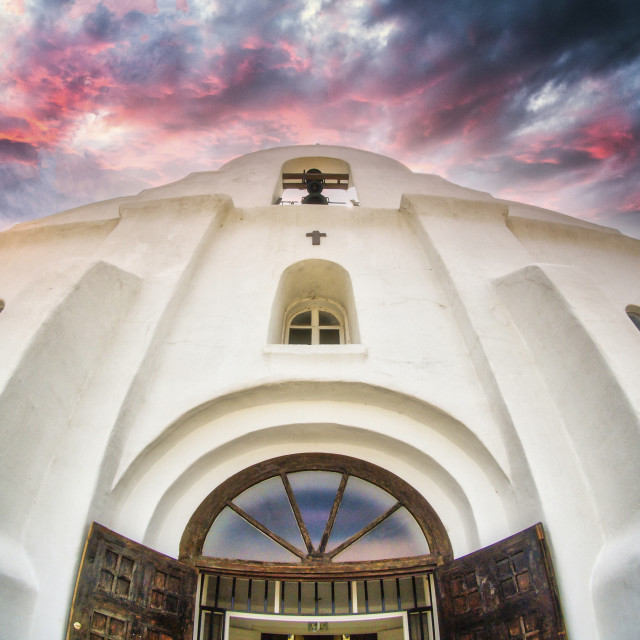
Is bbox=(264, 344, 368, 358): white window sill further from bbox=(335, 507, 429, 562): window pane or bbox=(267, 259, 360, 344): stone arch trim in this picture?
bbox=(335, 507, 429, 562): window pane

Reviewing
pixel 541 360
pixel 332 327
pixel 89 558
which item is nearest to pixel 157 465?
pixel 89 558

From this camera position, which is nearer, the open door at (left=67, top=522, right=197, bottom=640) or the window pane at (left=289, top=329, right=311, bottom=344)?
the open door at (left=67, top=522, right=197, bottom=640)

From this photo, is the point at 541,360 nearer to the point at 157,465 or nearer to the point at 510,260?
the point at 510,260

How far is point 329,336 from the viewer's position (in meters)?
6.96

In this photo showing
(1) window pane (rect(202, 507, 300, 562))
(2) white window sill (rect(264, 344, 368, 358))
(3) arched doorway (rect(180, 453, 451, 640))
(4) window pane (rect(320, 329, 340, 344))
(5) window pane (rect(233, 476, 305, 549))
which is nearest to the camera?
(3) arched doorway (rect(180, 453, 451, 640))

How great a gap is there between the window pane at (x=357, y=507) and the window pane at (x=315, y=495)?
0.41 feet

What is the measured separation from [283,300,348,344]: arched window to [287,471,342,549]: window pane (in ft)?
6.66

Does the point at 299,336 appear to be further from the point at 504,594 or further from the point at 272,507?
the point at 504,594

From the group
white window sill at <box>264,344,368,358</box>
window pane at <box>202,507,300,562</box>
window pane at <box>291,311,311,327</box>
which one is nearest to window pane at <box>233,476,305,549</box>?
window pane at <box>202,507,300,562</box>

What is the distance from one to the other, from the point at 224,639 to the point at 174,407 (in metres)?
2.16

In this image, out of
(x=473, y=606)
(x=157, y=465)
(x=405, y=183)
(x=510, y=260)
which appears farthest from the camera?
(x=405, y=183)

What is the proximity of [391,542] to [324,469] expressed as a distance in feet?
3.17

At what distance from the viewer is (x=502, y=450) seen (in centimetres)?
455

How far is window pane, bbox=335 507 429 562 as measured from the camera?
15.5 feet
